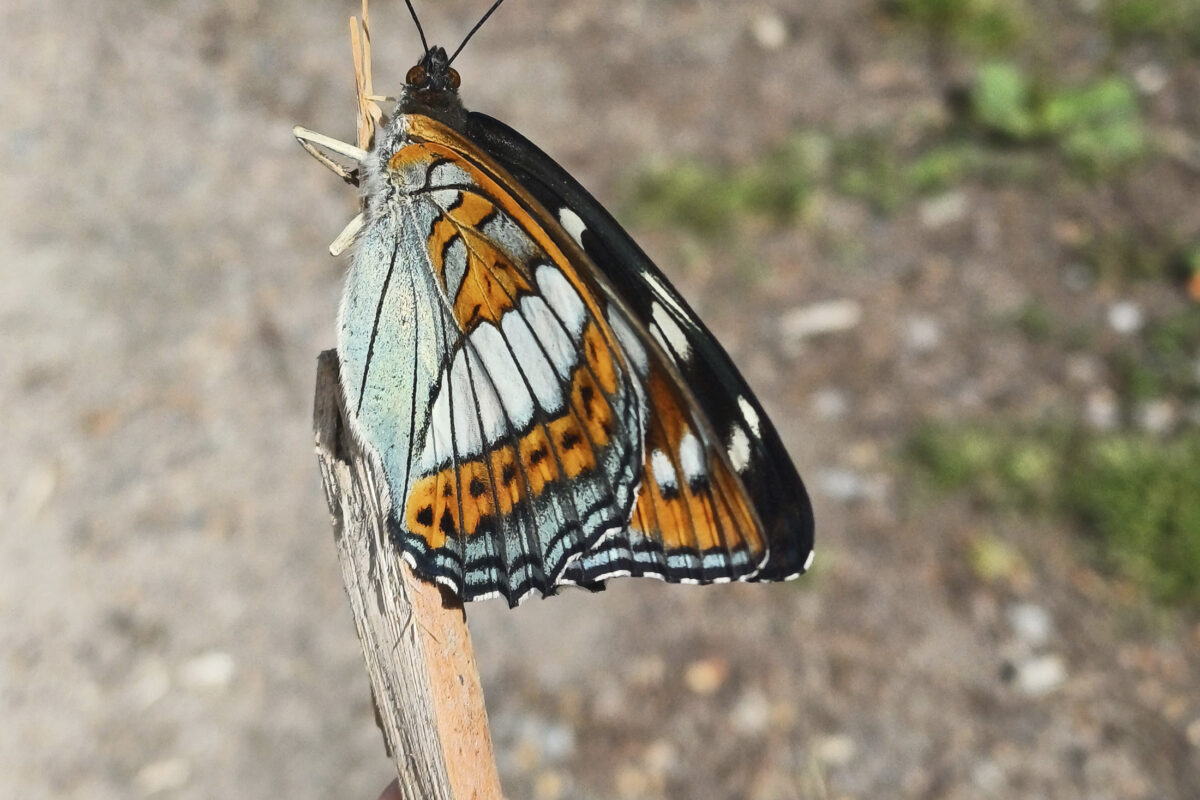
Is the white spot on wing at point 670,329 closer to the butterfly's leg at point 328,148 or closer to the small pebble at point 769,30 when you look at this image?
the butterfly's leg at point 328,148

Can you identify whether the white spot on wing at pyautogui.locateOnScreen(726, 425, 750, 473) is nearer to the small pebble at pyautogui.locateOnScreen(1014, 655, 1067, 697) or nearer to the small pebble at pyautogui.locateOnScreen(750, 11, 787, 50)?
the small pebble at pyautogui.locateOnScreen(1014, 655, 1067, 697)

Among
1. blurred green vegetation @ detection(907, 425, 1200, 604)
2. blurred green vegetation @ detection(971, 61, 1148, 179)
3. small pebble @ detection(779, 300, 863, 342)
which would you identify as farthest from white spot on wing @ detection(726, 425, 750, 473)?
blurred green vegetation @ detection(971, 61, 1148, 179)

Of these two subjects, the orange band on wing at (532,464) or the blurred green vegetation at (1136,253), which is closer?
the orange band on wing at (532,464)

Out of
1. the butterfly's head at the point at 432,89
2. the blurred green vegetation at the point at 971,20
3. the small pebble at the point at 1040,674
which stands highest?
the blurred green vegetation at the point at 971,20

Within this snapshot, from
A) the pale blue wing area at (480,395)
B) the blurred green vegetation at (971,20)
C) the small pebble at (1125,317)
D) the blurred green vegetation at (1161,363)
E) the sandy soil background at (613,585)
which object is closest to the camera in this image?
the pale blue wing area at (480,395)

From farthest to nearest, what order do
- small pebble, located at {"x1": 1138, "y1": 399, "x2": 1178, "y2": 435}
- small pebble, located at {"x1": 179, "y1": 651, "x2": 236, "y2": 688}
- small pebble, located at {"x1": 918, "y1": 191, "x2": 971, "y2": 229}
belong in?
1. small pebble, located at {"x1": 918, "y1": 191, "x2": 971, "y2": 229}
2. small pebble, located at {"x1": 1138, "y1": 399, "x2": 1178, "y2": 435}
3. small pebble, located at {"x1": 179, "y1": 651, "x2": 236, "y2": 688}

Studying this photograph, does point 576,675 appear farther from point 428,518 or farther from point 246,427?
point 428,518

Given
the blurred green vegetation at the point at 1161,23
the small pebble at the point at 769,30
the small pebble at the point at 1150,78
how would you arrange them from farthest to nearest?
the small pebble at the point at 769,30 → the blurred green vegetation at the point at 1161,23 → the small pebble at the point at 1150,78

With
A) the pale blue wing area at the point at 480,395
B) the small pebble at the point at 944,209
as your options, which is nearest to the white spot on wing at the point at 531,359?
the pale blue wing area at the point at 480,395

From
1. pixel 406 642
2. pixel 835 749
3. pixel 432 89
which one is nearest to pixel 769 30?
pixel 835 749
